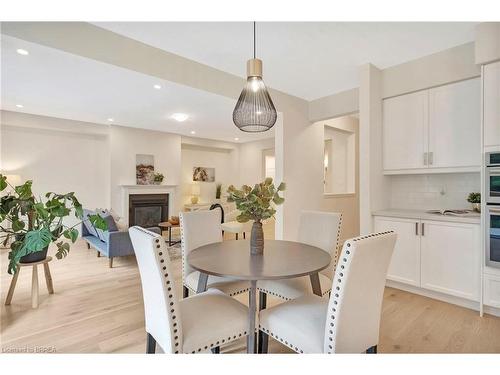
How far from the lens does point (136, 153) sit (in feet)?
20.2

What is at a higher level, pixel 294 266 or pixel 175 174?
pixel 175 174

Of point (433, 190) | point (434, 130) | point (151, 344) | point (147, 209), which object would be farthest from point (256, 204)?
point (147, 209)

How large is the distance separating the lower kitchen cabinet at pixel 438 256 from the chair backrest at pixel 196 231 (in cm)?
188

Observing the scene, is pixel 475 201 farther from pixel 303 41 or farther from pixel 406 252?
pixel 303 41

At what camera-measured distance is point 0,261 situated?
4.00m

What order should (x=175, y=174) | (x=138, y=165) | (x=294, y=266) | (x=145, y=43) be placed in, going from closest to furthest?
(x=294, y=266)
(x=145, y=43)
(x=138, y=165)
(x=175, y=174)

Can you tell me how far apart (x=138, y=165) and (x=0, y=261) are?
297cm

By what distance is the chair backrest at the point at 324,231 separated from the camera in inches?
85.7

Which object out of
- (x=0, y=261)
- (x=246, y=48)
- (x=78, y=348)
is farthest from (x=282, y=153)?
(x=0, y=261)

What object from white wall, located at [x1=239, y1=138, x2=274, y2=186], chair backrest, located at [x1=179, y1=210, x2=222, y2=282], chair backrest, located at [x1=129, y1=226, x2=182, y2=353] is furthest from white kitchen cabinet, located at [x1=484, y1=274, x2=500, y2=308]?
white wall, located at [x1=239, y1=138, x2=274, y2=186]

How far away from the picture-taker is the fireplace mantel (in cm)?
592

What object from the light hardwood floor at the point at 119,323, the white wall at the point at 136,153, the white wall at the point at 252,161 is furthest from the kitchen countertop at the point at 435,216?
the white wall at the point at 136,153

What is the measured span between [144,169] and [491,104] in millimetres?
6073
